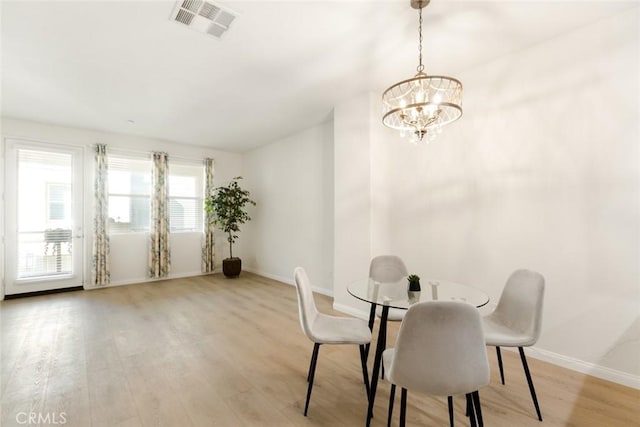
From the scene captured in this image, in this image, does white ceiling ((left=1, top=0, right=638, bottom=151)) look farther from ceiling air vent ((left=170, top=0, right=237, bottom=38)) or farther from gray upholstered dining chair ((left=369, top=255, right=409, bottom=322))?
gray upholstered dining chair ((left=369, top=255, right=409, bottom=322))

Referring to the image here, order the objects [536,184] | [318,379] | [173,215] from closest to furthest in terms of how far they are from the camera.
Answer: [318,379], [536,184], [173,215]

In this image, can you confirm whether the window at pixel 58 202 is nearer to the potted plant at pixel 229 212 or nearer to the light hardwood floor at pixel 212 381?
the light hardwood floor at pixel 212 381

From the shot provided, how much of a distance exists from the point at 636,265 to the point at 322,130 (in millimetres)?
4062

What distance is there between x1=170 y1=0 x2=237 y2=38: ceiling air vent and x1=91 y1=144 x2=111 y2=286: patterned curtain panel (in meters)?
4.06

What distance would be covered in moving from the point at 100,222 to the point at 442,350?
594cm

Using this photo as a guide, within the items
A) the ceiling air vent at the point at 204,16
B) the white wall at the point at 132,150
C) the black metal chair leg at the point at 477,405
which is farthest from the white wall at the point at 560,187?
the white wall at the point at 132,150

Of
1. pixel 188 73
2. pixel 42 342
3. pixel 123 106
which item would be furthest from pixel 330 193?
pixel 42 342

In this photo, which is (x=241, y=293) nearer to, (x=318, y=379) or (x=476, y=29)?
(x=318, y=379)

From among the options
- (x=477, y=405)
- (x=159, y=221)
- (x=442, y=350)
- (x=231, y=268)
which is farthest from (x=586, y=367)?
(x=159, y=221)

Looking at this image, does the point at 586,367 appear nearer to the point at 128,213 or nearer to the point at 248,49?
the point at 248,49

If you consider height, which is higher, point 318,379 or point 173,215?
point 173,215

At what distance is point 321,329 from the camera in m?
2.02

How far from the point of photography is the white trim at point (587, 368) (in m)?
2.15

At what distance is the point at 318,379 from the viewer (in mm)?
2314
